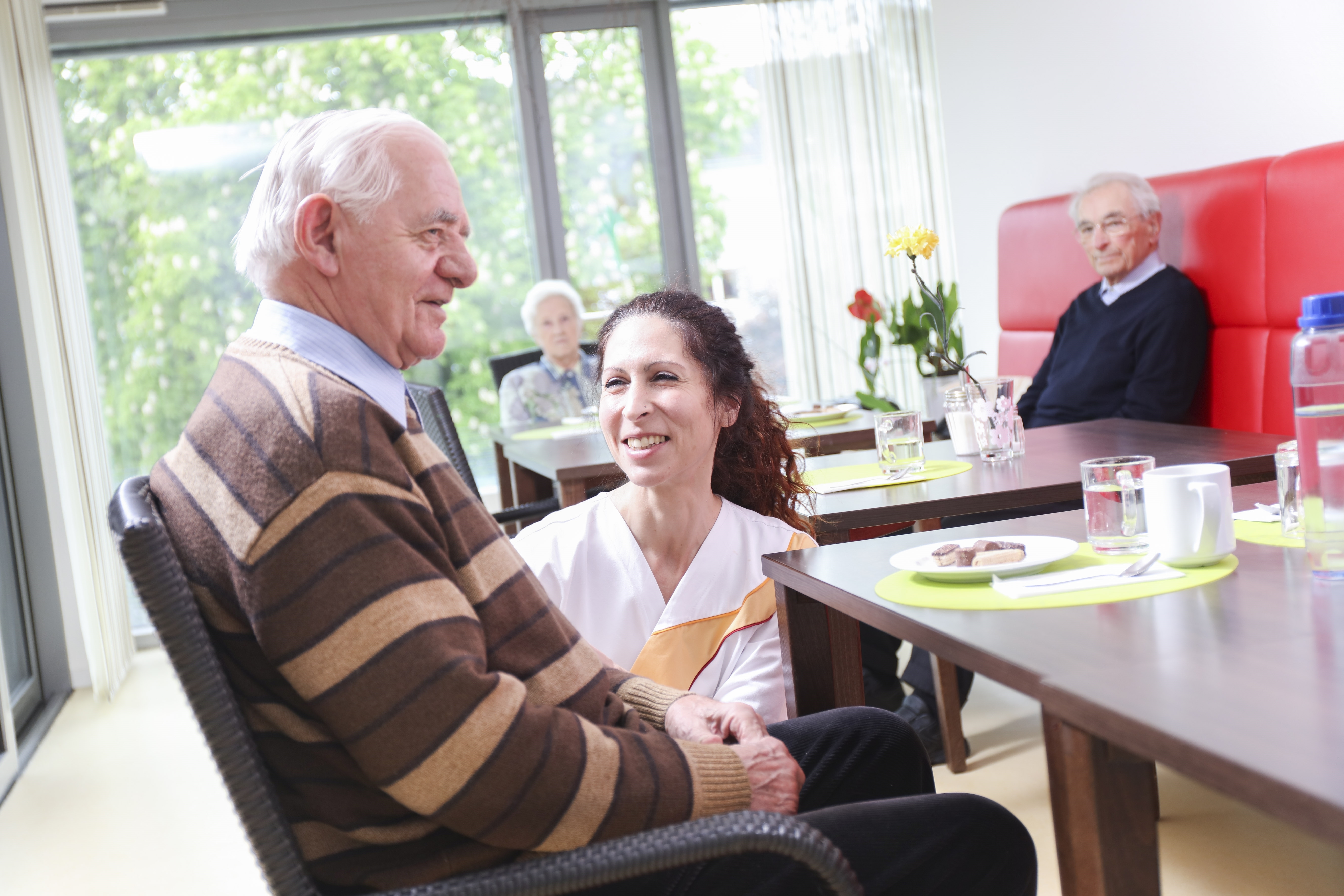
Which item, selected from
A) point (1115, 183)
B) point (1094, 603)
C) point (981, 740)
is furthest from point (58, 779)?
point (1115, 183)

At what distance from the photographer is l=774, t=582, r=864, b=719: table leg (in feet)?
4.86

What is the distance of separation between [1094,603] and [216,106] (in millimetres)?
4567

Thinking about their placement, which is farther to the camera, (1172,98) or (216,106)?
(216,106)

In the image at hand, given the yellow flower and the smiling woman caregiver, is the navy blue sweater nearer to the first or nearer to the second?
the yellow flower

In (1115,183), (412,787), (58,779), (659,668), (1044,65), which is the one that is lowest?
(58,779)

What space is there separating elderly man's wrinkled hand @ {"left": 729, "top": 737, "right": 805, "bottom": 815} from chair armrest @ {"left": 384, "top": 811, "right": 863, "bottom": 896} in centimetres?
14

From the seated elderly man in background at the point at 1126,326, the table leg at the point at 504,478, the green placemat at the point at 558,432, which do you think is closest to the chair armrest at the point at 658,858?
the green placemat at the point at 558,432

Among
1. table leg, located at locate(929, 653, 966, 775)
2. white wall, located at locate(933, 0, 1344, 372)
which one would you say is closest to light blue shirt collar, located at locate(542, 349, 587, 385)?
white wall, located at locate(933, 0, 1344, 372)

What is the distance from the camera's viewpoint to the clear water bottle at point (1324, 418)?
1.00 m

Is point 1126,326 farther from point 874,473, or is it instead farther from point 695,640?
point 695,640

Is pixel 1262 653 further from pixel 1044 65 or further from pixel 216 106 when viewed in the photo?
pixel 216 106

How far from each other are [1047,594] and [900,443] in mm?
972

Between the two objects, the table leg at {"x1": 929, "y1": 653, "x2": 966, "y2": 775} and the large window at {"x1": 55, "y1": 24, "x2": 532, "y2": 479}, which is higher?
the large window at {"x1": 55, "y1": 24, "x2": 532, "y2": 479}

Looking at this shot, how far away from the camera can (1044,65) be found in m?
4.02
